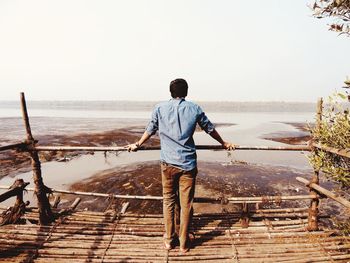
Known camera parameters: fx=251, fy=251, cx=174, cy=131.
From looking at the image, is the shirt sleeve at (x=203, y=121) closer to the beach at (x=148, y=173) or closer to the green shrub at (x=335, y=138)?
the green shrub at (x=335, y=138)

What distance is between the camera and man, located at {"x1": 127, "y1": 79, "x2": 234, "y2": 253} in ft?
12.6

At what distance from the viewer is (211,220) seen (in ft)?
16.8

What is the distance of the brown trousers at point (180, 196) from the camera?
399 centimetres

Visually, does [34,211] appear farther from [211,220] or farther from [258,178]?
[258,178]

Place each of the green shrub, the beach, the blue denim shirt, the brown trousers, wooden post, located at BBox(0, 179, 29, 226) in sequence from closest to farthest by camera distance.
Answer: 1. the green shrub
2. the blue denim shirt
3. the brown trousers
4. wooden post, located at BBox(0, 179, 29, 226)
5. the beach

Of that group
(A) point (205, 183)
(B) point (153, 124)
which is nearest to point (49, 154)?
(A) point (205, 183)

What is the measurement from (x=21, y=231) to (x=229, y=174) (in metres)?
11.5

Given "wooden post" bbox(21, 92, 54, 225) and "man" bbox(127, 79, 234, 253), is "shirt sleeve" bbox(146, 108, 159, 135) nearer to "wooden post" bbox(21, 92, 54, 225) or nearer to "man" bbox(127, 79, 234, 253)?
"man" bbox(127, 79, 234, 253)

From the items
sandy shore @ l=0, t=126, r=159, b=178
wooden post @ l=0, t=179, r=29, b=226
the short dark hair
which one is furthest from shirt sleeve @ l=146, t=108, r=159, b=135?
sandy shore @ l=0, t=126, r=159, b=178

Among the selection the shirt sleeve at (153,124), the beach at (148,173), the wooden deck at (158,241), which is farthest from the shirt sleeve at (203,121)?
the beach at (148,173)

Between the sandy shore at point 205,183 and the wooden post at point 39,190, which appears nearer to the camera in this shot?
the wooden post at point 39,190

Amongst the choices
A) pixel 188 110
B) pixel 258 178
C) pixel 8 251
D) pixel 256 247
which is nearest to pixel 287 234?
pixel 256 247

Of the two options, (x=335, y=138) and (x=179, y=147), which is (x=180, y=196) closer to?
(x=179, y=147)

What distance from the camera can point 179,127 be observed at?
152 inches
